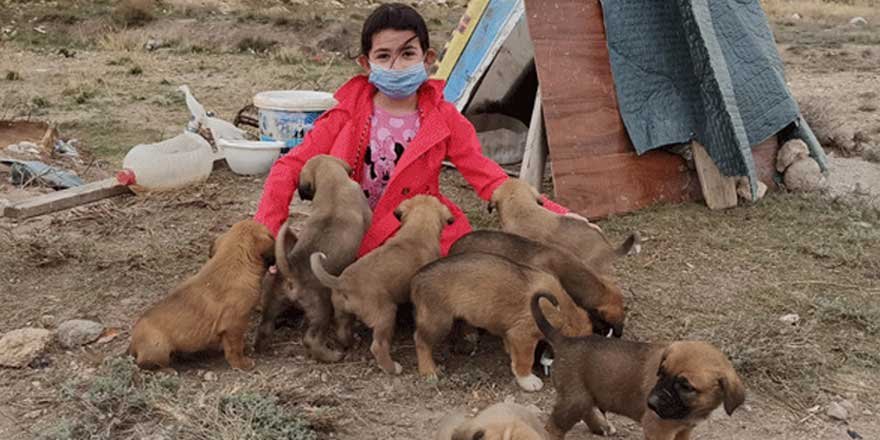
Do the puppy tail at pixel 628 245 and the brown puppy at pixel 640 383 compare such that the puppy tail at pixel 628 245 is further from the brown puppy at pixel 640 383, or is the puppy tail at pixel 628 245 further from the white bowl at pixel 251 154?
the white bowl at pixel 251 154

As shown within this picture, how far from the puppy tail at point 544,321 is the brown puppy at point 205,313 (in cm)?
127

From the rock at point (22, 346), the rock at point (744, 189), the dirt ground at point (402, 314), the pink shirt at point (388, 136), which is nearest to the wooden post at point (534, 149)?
the dirt ground at point (402, 314)

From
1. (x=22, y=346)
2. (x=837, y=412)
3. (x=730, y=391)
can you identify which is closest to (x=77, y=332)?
(x=22, y=346)

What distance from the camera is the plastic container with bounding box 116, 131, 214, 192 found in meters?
7.04

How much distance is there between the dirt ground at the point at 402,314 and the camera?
3.80 metres

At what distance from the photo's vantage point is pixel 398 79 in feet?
16.0

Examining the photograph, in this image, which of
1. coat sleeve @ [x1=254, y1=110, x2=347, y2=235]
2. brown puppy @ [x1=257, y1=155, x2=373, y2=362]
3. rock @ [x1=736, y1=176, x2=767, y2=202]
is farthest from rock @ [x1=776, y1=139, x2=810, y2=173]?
brown puppy @ [x1=257, y1=155, x2=373, y2=362]

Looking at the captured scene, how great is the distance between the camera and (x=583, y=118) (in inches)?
264

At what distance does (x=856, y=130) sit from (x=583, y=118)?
4.00 meters

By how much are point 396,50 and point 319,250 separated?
3.99 ft

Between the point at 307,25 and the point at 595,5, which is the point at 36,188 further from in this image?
the point at 307,25

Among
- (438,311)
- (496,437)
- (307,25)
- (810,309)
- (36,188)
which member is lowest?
(307,25)

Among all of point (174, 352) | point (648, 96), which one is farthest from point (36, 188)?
point (648, 96)

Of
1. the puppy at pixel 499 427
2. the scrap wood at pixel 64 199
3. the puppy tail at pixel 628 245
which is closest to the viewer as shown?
the puppy at pixel 499 427
